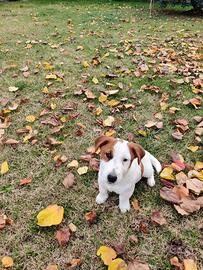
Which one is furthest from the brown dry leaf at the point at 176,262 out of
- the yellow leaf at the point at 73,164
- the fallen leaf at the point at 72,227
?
the yellow leaf at the point at 73,164

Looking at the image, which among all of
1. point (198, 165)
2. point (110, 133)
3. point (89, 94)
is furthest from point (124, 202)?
point (89, 94)

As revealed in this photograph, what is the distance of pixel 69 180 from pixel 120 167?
2.71 ft

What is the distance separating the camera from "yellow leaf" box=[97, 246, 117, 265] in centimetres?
233

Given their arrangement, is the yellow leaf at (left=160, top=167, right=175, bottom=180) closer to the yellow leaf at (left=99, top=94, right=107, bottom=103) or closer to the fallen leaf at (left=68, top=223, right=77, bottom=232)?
the fallen leaf at (left=68, top=223, right=77, bottom=232)

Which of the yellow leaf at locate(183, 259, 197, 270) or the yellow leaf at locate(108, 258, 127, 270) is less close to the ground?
the yellow leaf at locate(183, 259, 197, 270)

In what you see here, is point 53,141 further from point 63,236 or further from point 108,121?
point 63,236

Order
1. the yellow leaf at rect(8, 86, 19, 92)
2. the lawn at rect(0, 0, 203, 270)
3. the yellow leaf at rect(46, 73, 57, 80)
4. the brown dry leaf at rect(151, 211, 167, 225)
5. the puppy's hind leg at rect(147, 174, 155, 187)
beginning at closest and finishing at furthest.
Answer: the lawn at rect(0, 0, 203, 270)
the brown dry leaf at rect(151, 211, 167, 225)
the puppy's hind leg at rect(147, 174, 155, 187)
the yellow leaf at rect(8, 86, 19, 92)
the yellow leaf at rect(46, 73, 57, 80)

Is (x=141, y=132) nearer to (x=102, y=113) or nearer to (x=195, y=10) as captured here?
(x=102, y=113)

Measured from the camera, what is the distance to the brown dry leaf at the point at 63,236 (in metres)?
2.47

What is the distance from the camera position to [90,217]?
8.77 ft

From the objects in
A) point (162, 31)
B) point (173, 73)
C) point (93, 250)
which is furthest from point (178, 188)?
point (162, 31)

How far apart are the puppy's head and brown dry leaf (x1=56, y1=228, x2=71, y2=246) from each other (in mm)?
541

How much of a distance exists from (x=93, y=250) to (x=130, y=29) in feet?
22.9

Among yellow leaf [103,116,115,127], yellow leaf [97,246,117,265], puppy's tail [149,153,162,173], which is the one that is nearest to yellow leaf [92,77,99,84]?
yellow leaf [103,116,115,127]
